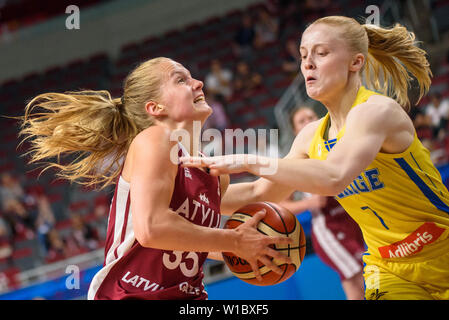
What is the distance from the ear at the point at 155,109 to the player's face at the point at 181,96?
2cm

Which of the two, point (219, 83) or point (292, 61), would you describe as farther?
point (219, 83)

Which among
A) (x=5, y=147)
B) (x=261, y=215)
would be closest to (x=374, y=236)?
(x=261, y=215)

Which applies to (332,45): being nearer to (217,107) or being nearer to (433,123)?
(433,123)

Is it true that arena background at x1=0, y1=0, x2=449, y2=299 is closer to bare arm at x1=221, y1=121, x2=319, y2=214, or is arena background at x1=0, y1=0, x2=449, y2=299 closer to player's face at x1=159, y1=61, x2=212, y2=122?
bare arm at x1=221, y1=121, x2=319, y2=214

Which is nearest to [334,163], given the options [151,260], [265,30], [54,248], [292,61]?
[151,260]

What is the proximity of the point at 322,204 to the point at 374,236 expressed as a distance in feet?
6.41

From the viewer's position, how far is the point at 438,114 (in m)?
8.16

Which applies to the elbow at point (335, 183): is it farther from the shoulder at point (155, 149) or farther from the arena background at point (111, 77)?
the arena background at point (111, 77)

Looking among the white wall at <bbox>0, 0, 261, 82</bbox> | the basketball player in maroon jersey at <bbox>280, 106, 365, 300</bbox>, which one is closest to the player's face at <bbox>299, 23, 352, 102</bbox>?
the basketball player in maroon jersey at <bbox>280, 106, 365, 300</bbox>

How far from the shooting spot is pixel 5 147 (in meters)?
13.5

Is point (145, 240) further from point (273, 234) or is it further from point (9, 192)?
point (9, 192)

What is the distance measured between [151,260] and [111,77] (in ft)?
41.0

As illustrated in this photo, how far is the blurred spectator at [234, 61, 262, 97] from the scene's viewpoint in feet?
37.5

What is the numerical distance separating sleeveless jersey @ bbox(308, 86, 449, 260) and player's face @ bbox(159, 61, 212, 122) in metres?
0.74
